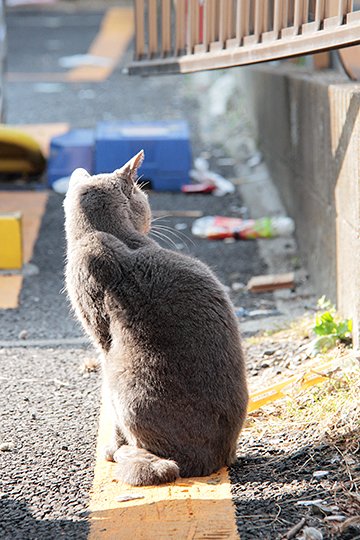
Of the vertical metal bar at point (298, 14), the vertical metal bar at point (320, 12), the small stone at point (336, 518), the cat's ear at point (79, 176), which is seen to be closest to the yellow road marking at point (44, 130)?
the vertical metal bar at point (298, 14)

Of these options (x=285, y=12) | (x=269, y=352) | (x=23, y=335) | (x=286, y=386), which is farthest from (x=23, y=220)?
(x=286, y=386)

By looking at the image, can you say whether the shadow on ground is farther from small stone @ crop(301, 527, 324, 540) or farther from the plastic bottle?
the plastic bottle

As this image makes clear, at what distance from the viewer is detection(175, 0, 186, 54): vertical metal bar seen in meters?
7.93

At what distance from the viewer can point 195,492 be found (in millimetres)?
4051

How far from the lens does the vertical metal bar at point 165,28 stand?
26.5 feet

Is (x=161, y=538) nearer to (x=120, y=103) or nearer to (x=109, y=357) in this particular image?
(x=109, y=357)

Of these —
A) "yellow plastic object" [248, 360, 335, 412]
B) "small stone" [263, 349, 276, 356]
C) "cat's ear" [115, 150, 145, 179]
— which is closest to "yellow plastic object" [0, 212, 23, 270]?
"small stone" [263, 349, 276, 356]

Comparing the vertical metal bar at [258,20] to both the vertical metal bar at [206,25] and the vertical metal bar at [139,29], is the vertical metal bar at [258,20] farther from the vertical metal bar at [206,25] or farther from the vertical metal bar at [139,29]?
the vertical metal bar at [139,29]

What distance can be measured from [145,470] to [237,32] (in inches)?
150

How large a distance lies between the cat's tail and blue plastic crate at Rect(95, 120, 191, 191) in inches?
256

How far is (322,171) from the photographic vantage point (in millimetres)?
6660

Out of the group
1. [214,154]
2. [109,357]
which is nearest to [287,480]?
[109,357]

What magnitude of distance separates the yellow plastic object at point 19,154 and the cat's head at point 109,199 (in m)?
6.32

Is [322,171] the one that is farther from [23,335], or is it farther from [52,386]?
[52,386]
